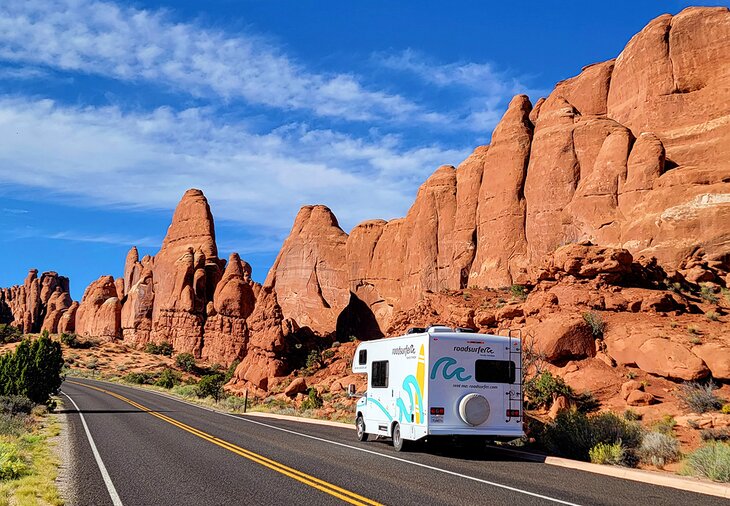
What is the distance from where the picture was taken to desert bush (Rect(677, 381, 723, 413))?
19812 millimetres

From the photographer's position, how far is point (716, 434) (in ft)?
53.7

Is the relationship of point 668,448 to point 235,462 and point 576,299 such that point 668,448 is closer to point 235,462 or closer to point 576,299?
point 235,462

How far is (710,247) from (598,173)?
38.5 ft

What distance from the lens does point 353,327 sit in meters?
77.4

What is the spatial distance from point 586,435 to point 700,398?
251 inches

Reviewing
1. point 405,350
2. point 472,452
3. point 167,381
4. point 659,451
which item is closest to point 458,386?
point 405,350

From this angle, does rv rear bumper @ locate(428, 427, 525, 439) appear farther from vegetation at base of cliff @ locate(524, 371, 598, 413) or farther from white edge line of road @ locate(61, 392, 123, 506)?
vegetation at base of cliff @ locate(524, 371, 598, 413)

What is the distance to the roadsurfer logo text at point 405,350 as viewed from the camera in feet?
54.1

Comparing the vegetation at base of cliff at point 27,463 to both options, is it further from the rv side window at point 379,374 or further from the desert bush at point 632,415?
the desert bush at point 632,415

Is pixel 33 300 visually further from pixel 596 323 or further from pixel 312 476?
pixel 312 476

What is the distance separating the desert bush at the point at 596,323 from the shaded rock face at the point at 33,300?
145728 millimetres

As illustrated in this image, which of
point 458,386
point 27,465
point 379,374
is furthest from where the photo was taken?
point 379,374

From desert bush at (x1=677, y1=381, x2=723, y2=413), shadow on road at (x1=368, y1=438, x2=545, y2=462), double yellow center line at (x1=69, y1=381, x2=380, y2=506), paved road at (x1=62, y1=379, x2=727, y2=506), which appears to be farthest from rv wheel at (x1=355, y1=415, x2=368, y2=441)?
desert bush at (x1=677, y1=381, x2=723, y2=413)

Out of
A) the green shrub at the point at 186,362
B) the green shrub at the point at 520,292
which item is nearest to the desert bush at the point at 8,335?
the green shrub at the point at 186,362
